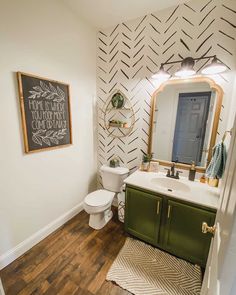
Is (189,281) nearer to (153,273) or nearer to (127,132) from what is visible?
(153,273)

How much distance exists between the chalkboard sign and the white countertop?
1.03 meters

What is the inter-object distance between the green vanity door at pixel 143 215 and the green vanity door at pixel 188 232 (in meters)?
0.13

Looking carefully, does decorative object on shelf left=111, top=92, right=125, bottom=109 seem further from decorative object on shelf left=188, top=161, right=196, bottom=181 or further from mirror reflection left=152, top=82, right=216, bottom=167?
decorative object on shelf left=188, top=161, right=196, bottom=181

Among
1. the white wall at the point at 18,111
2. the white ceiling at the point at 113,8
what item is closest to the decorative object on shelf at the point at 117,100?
the white wall at the point at 18,111

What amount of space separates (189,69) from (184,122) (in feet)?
1.90

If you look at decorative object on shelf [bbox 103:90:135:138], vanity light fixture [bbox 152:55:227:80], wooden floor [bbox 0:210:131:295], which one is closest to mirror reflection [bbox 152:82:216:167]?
vanity light fixture [bbox 152:55:227:80]

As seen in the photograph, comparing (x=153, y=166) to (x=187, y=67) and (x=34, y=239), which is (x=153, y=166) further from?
(x=34, y=239)

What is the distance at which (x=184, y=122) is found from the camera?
188cm

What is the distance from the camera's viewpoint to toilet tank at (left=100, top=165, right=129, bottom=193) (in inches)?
88.4

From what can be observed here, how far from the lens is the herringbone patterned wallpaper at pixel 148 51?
1.58m

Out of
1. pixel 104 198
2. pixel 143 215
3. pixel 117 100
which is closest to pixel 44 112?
pixel 117 100

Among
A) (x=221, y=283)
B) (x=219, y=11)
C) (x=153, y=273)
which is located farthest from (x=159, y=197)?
(x=219, y=11)

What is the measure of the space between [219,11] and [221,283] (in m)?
2.18

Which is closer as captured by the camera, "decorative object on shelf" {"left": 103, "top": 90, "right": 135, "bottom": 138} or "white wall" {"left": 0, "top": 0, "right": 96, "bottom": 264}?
"white wall" {"left": 0, "top": 0, "right": 96, "bottom": 264}
